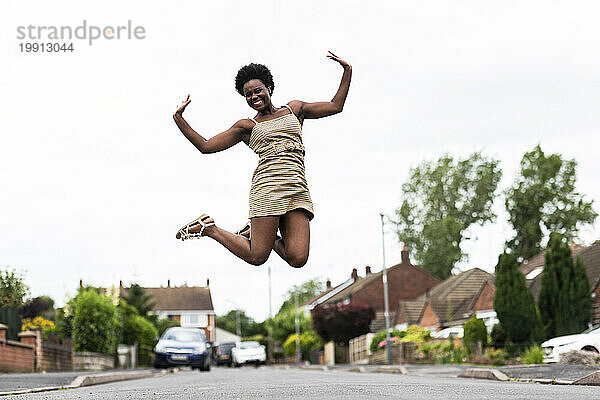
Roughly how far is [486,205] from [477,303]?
1661cm

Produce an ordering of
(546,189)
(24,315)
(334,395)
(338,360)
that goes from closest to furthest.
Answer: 1. (334,395)
2. (24,315)
3. (338,360)
4. (546,189)

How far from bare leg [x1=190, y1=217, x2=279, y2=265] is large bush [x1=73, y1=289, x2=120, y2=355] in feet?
66.8

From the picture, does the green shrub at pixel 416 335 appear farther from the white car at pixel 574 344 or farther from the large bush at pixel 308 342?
the white car at pixel 574 344

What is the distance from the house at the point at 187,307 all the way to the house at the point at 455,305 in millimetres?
34575

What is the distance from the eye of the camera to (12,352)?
18.8m

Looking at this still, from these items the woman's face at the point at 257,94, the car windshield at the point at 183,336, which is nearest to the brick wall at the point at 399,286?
the car windshield at the point at 183,336

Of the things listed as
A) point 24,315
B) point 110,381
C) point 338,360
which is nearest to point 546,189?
point 338,360

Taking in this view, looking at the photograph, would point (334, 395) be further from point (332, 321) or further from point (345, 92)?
point (332, 321)

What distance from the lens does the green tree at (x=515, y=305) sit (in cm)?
2909

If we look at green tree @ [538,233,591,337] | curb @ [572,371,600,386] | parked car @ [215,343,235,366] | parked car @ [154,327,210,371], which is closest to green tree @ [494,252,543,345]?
green tree @ [538,233,591,337]

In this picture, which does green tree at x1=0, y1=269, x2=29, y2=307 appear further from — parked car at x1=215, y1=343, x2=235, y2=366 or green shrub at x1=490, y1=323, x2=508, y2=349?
parked car at x1=215, y1=343, x2=235, y2=366

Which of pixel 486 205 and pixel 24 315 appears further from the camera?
pixel 486 205

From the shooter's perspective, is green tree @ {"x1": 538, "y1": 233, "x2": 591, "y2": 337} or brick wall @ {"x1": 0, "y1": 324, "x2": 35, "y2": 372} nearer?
brick wall @ {"x1": 0, "y1": 324, "x2": 35, "y2": 372}

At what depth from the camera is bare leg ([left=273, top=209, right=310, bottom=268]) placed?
245 inches
